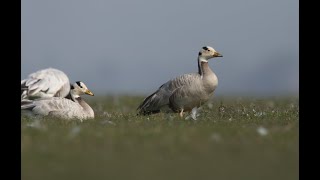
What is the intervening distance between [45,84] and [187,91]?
609cm

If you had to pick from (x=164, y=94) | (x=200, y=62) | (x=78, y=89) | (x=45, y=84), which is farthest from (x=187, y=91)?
(x=45, y=84)

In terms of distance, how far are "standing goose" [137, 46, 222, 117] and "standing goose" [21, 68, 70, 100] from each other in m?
4.20

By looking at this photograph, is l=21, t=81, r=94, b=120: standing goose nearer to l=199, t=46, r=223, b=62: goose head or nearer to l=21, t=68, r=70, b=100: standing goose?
l=21, t=68, r=70, b=100: standing goose

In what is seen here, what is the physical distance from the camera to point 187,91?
20078 mm

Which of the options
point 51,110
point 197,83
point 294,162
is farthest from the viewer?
point 197,83

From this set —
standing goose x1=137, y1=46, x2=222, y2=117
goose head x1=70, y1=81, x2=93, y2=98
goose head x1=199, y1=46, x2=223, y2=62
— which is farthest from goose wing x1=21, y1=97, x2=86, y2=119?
goose head x1=199, y1=46, x2=223, y2=62

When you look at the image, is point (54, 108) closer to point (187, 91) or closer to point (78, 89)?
point (78, 89)

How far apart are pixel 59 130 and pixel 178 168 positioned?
3902 mm

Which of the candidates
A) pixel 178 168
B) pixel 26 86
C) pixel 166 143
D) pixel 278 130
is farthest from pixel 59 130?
pixel 26 86

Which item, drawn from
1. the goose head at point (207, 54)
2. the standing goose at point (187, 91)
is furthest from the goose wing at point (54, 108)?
the goose head at point (207, 54)

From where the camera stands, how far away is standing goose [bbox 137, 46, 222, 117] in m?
20.1

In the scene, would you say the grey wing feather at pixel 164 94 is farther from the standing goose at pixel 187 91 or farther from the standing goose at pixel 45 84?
the standing goose at pixel 45 84

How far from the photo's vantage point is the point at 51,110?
1812cm
